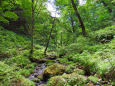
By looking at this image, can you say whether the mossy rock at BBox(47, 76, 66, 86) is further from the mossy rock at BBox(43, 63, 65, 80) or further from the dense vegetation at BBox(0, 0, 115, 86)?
the mossy rock at BBox(43, 63, 65, 80)

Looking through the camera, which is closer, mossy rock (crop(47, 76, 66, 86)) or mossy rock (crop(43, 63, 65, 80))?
mossy rock (crop(47, 76, 66, 86))

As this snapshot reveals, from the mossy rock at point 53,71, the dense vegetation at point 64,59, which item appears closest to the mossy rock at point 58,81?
Answer: the dense vegetation at point 64,59

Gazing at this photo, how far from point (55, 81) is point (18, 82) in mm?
1788

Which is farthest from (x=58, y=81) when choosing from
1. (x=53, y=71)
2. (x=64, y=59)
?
(x=64, y=59)

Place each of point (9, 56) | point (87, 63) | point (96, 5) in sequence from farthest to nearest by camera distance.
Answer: point (96, 5) < point (9, 56) < point (87, 63)

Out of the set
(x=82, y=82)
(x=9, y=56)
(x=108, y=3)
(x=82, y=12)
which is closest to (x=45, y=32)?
(x=9, y=56)

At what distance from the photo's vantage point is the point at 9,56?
7430 mm

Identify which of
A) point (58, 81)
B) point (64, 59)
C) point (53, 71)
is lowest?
point (64, 59)

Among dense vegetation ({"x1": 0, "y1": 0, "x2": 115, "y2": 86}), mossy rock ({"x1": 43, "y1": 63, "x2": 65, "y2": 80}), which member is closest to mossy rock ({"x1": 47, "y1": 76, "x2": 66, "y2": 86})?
dense vegetation ({"x1": 0, "y1": 0, "x2": 115, "y2": 86})

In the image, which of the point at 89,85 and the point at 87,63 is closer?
the point at 89,85

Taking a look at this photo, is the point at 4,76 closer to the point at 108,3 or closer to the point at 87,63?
the point at 87,63

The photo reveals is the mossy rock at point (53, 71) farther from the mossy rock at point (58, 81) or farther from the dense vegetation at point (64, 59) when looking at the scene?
the mossy rock at point (58, 81)

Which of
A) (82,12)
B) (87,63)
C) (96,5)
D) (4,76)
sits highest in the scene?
(96,5)

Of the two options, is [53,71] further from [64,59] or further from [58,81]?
[64,59]
